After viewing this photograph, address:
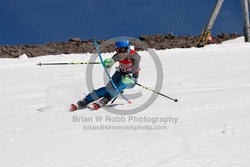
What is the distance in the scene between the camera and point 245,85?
866 centimetres

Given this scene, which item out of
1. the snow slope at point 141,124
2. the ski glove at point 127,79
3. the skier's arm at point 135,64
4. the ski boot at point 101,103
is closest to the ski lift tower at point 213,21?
the snow slope at point 141,124

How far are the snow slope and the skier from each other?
15.9 inches

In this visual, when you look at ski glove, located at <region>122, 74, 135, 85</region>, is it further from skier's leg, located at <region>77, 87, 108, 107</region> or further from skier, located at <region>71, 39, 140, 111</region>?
skier's leg, located at <region>77, 87, 108, 107</region>

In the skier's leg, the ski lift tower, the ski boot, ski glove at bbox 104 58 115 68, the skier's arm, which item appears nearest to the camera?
the ski boot

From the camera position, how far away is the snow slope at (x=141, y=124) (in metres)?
4.35

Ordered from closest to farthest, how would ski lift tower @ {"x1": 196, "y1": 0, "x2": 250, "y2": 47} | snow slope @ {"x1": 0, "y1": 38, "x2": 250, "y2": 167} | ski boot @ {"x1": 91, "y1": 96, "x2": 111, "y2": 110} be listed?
snow slope @ {"x1": 0, "y1": 38, "x2": 250, "y2": 167}, ski boot @ {"x1": 91, "y1": 96, "x2": 111, "y2": 110}, ski lift tower @ {"x1": 196, "y1": 0, "x2": 250, "y2": 47}

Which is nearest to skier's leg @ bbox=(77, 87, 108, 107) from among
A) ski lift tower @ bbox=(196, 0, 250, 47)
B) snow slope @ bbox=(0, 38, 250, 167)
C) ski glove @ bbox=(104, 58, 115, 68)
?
snow slope @ bbox=(0, 38, 250, 167)

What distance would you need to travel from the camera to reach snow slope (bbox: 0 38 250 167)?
4.35 metres

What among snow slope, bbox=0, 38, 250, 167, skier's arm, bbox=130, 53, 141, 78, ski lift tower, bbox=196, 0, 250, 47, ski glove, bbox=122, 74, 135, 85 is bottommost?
snow slope, bbox=0, 38, 250, 167

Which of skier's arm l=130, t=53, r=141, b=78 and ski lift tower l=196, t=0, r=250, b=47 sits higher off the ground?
ski lift tower l=196, t=0, r=250, b=47

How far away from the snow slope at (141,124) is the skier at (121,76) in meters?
0.40

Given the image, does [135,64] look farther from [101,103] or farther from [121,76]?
[101,103]

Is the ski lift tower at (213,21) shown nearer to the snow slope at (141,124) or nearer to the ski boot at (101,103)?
the snow slope at (141,124)

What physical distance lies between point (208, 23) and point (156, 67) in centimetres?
800
